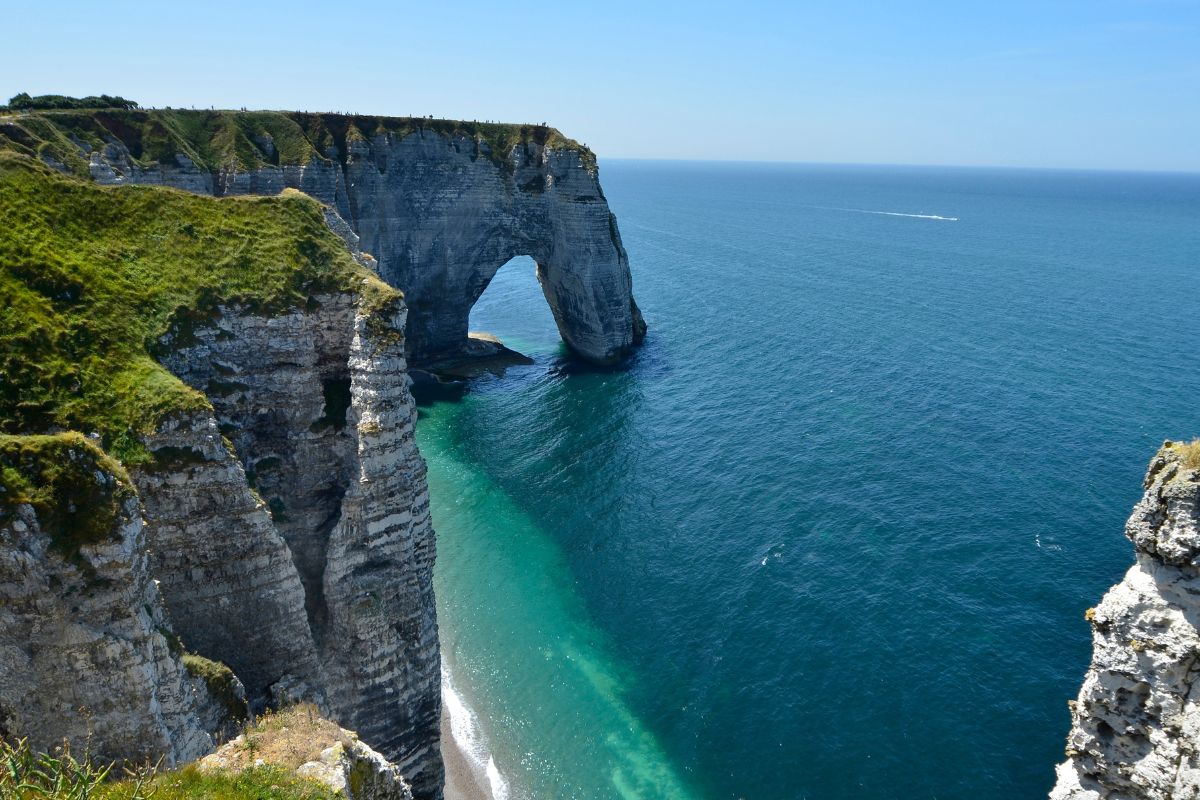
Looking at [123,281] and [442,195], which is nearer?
[123,281]

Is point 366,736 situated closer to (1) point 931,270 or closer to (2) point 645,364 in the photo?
(2) point 645,364

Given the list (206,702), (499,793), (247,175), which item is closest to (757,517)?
(499,793)

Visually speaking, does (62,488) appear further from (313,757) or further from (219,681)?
(313,757)

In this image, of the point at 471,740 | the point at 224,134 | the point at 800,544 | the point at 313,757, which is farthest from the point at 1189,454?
the point at 224,134

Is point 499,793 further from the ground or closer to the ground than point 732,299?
closer to the ground

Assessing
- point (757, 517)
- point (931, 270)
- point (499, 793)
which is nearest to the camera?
point (499, 793)

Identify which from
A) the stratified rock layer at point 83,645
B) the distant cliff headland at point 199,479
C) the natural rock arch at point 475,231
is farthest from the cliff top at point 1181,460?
the natural rock arch at point 475,231

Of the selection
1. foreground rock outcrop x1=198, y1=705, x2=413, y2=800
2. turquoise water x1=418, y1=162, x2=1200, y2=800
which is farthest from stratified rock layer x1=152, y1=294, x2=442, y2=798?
turquoise water x1=418, y1=162, x2=1200, y2=800
